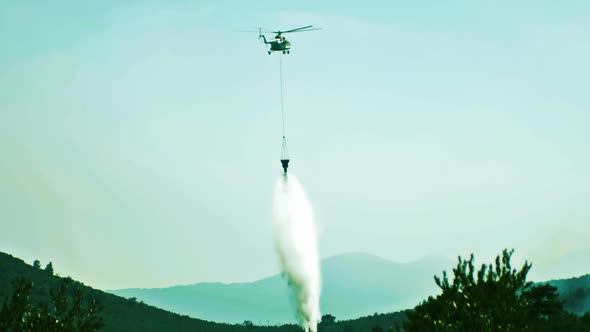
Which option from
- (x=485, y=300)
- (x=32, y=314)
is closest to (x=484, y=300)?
(x=485, y=300)

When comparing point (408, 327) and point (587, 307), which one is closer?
point (408, 327)

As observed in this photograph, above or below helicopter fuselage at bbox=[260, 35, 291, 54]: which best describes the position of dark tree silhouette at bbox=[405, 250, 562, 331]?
below

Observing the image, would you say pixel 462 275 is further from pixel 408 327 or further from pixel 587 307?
pixel 587 307

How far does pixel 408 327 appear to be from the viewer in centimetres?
5400

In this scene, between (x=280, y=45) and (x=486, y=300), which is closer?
(x=486, y=300)

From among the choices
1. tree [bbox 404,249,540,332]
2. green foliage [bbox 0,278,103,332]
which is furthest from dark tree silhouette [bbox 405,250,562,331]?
green foliage [bbox 0,278,103,332]

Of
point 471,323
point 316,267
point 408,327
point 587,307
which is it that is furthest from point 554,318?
point 587,307

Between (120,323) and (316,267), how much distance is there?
69159 millimetres

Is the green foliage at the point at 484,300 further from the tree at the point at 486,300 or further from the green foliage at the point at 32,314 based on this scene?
the green foliage at the point at 32,314

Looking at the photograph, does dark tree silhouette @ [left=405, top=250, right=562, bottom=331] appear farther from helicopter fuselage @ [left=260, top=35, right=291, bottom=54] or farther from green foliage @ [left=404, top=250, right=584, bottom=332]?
helicopter fuselage @ [left=260, top=35, right=291, bottom=54]

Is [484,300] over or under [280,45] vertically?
under

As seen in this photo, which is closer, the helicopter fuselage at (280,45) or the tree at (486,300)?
the tree at (486,300)

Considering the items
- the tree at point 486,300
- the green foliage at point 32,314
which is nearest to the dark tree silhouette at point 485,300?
the tree at point 486,300

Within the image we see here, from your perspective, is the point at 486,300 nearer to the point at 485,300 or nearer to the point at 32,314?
the point at 485,300
